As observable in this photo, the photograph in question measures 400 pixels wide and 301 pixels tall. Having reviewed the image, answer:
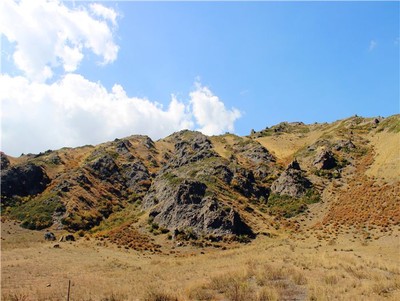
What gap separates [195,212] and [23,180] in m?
51.0

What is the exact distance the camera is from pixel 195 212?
6300cm

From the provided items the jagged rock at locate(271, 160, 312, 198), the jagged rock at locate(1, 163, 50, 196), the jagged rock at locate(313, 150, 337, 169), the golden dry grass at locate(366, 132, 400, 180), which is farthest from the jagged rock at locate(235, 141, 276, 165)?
the jagged rock at locate(1, 163, 50, 196)

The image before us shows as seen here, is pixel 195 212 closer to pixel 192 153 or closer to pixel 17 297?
pixel 192 153

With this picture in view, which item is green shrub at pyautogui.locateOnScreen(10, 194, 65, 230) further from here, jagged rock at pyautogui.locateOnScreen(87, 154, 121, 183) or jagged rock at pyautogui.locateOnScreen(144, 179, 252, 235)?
jagged rock at pyautogui.locateOnScreen(144, 179, 252, 235)

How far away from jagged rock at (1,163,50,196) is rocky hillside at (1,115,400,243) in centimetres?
23

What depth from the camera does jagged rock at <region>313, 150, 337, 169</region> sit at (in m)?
85.8

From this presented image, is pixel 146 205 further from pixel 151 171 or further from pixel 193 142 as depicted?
pixel 193 142

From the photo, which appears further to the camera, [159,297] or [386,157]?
[386,157]

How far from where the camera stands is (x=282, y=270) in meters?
25.2

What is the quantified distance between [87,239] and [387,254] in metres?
44.8

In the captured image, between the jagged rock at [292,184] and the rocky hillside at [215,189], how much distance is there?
0.87 ft

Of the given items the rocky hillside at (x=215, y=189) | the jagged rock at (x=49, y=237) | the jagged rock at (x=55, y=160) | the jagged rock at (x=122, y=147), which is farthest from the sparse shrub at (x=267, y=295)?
the jagged rock at (x=122, y=147)

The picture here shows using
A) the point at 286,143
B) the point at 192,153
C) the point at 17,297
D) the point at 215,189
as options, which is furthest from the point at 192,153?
the point at 17,297

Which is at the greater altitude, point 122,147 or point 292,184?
point 122,147
